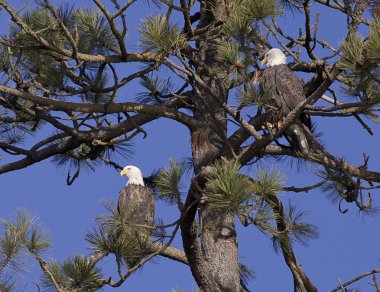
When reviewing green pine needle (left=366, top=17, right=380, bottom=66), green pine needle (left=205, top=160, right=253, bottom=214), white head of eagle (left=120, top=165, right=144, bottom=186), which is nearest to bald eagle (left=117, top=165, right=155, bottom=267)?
white head of eagle (left=120, top=165, right=144, bottom=186)

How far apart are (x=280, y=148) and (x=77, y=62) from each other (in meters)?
1.54

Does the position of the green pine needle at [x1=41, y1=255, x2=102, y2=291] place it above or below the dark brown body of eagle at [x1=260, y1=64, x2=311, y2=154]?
below

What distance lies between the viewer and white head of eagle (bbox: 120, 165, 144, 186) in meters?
7.79

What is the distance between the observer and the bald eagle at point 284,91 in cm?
575

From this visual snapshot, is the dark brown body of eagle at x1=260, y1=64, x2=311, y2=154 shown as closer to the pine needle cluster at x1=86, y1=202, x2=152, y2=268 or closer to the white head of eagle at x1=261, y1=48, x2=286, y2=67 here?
the white head of eagle at x1=261, y1=48, x2=286, y2=67

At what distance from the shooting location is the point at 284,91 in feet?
19.8

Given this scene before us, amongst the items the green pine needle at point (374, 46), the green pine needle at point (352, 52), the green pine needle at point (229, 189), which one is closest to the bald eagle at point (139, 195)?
the green pine needle at point (229, 189)

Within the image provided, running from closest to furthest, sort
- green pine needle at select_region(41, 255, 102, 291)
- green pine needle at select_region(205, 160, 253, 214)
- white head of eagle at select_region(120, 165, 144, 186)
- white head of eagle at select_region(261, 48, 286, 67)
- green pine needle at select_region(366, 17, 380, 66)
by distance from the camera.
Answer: green pine needle at select_region(366, 17, 380, 66) < green pine needle at select_region(205, 160, 253, 214) < green pine needle at select_region(41, 255, 102, 291) < white head of eagle at select_region(261, 48, 286, 67) < white head of eagle at select_region(120, 165, 144, 186)

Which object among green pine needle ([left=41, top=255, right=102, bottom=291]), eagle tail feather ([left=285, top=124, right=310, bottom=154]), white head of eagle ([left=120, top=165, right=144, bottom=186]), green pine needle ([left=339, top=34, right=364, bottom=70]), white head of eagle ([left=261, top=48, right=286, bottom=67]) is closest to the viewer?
green pine needle ([left=339, top=34, right=364, bottom=70])

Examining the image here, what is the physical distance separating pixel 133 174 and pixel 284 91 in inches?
94.9

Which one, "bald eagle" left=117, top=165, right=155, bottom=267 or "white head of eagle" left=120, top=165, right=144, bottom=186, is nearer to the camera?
"bald eagle" left=117, top=165, right=155, bottom=267

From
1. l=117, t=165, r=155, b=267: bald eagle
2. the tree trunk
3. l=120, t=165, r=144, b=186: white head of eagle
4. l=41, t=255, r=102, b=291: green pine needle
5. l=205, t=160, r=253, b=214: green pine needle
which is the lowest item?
l=41, t=255, r=102, b=291: green pine needle

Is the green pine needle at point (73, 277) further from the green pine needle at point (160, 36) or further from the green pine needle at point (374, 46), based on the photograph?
the green pine needle at point (374, 46)

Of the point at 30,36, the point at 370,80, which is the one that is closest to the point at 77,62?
the point at 30,36
